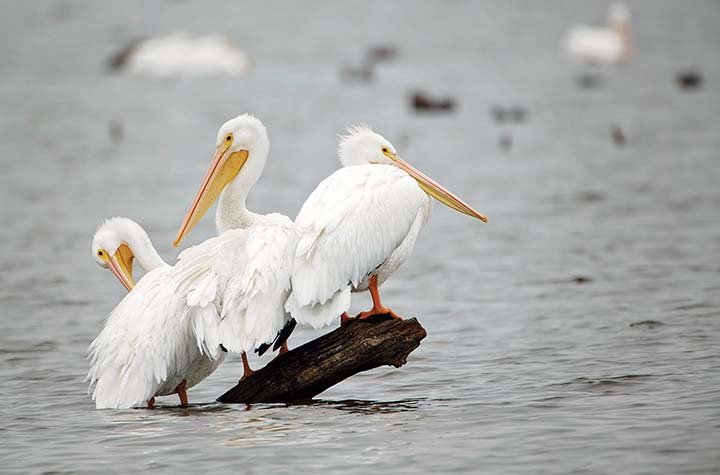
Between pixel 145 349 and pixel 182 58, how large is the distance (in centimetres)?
1977

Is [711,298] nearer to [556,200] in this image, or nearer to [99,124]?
[556,200]

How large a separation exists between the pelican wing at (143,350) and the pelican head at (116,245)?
703 mm

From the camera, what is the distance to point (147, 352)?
6.54 m

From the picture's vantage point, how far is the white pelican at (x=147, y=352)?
657 centimetres

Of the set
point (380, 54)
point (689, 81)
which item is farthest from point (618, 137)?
point (380, 54)

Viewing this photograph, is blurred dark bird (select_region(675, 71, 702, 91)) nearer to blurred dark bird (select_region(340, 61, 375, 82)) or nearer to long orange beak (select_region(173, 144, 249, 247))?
blurred dark bird (select_region(340, 61, 375, 82))

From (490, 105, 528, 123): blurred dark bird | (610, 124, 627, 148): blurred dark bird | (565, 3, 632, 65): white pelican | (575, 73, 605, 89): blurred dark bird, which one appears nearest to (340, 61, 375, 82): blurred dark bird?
(575, 73, 605, 89): blurred dark bird

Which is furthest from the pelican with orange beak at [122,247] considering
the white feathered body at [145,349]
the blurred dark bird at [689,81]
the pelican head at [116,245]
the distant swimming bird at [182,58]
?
the distant swimming bird at [182,58]

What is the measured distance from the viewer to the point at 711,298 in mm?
9141

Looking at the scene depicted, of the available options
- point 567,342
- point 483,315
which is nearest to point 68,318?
point 483,315

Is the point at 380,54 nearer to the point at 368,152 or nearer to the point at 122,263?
the point at 122,263

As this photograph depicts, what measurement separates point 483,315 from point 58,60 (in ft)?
66.2

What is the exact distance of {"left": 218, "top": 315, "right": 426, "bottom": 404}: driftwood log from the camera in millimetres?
6258

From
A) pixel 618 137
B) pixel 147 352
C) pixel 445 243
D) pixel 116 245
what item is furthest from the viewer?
pixel 618 137
